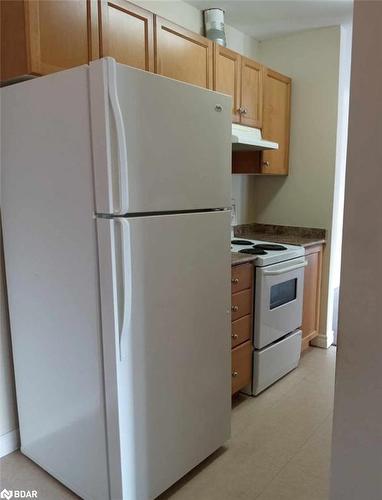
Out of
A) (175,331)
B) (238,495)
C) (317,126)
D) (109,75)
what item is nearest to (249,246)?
(317,126)

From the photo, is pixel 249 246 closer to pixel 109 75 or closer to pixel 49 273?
pixel 49 273

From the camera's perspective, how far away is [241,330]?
2.50 meters

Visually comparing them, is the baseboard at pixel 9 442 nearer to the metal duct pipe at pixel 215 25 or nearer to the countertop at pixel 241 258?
the countertop at pixel 241 258

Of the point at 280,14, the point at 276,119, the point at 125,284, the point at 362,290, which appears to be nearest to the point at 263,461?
the point at 125,284

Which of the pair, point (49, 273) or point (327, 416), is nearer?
point (49, 273)

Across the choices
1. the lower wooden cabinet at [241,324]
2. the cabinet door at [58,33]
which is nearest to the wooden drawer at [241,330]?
the lower wooden cabinet at [241,324]

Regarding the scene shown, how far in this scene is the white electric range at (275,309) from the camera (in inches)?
102

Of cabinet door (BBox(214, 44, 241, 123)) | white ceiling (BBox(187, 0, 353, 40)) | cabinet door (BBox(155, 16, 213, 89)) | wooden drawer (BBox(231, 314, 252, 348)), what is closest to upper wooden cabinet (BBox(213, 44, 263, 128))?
cabinet door (BBox(214, 44, 241, 123))

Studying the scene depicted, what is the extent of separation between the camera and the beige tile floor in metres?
1.86

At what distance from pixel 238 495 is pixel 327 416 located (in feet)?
2.85

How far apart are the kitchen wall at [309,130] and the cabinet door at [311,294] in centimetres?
8

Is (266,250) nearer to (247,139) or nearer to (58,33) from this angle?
(247,139)

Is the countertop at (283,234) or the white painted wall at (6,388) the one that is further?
the countertop at (283,234)

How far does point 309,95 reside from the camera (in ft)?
10.9
